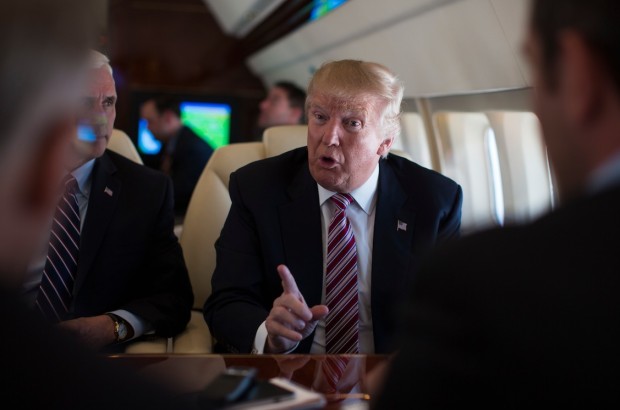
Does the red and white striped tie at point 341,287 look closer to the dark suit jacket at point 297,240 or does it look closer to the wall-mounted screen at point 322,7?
the dark suit jacket at point 297,240

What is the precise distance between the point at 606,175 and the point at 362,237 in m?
1.69

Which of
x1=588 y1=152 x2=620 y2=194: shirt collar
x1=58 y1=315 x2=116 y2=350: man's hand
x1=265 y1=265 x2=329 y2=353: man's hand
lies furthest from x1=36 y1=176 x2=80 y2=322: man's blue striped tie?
x1=588 y1=152 x2=620 y2=194: shirt collar

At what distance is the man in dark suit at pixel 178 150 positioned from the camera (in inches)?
256

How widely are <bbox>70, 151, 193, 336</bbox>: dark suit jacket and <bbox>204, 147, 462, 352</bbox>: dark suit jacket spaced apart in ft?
0.78

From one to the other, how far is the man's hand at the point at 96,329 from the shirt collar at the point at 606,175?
1.86 metres

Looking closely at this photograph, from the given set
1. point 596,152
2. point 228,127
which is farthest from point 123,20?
point 596,152

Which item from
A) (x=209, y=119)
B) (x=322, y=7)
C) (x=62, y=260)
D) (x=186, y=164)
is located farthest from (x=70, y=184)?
(x=209, y=119)

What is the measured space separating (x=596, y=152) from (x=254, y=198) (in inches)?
70.8

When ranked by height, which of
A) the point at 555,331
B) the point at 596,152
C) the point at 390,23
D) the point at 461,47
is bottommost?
the point at 555,331

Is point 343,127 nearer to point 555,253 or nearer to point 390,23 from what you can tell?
point 555,253

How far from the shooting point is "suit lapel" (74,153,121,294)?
2748 millimetres

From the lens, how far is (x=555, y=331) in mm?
946

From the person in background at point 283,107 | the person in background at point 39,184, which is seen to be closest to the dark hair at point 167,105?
the person in background at point 283,107

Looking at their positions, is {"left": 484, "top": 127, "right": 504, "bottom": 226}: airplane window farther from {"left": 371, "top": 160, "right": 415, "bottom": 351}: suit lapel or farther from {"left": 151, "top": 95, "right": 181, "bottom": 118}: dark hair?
{"left": 151, "top": 95, "right": 181, "bottom": 118}: dark hair
